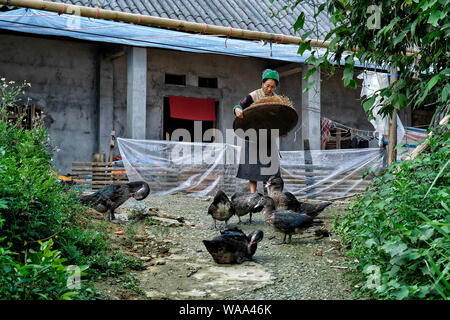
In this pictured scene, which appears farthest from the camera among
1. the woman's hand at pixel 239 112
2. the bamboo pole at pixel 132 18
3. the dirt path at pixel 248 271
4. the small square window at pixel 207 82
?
the small square window at pixel 207 82

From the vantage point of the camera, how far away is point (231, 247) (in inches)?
163

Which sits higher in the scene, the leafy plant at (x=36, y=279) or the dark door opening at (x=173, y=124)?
the dark door opening at (x=173, y=124)

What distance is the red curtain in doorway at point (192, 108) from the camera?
518 inches

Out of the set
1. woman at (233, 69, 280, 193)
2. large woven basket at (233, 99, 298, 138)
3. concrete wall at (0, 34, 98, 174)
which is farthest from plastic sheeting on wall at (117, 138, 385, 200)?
concrete wall at (0, 34, 98, 174)

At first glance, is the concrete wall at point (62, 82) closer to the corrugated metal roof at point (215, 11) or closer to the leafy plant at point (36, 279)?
the corrugated metal roof at point (215, 11)

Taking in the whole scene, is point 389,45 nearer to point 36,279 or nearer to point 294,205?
point 294,205

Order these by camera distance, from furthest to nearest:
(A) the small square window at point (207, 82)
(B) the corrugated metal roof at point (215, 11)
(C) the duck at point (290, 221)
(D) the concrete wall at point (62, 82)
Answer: (A) the small square window at point (207, 82) → (D) the concrete wall at point (62, 82) → (B) the corrugated metal roof at point (215, 11) → (C) the duck at point (290, 221)

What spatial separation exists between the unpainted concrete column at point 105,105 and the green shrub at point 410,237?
920 centimetres

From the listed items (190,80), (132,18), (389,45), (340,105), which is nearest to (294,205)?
(389,45)

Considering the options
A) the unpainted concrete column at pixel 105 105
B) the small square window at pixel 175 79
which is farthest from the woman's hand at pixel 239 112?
the small square window at pixel 175 79

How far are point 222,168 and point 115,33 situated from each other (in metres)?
3.54

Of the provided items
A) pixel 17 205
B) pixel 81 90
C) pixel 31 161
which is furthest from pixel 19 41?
pixel 17 205

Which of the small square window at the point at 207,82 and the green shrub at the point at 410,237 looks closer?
the green shrub at the point at 410,237
